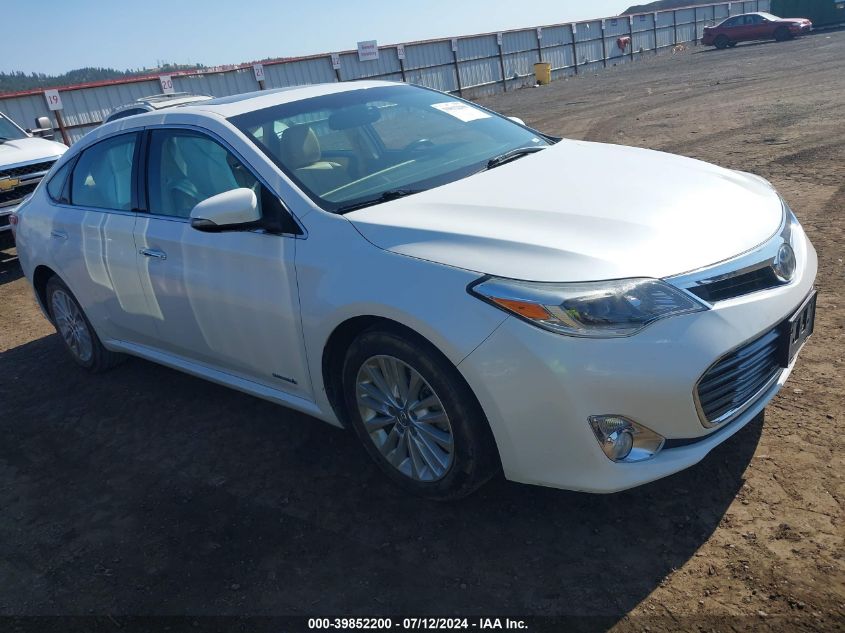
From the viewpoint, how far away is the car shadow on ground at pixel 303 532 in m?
2.66

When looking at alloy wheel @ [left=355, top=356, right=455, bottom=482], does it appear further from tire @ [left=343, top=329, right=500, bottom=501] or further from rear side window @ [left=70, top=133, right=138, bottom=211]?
rear side window @ [left=70, top=133, right=138, bottom=211]

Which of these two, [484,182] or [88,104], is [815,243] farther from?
[88,104]

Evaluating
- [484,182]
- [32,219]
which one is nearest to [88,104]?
[32,219]

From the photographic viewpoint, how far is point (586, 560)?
2701 millimetres

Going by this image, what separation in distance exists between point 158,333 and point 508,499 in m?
2.32

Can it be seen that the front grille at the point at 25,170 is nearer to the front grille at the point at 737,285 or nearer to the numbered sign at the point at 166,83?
the front grille at the point at 737,285

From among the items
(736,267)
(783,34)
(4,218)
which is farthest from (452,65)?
(736,267)

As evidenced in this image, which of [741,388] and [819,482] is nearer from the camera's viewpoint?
[741,388]

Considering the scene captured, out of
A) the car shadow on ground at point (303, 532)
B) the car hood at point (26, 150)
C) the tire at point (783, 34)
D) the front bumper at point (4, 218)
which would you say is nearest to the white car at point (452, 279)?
the car shadow on ground at point (303, 532)

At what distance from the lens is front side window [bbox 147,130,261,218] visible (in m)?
3.61

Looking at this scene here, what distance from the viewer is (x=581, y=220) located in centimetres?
285

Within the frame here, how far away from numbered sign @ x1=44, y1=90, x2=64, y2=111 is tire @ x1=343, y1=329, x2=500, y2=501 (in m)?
19.7

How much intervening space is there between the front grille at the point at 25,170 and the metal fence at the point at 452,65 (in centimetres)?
1018

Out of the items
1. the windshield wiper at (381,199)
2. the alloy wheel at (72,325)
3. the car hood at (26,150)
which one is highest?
the car hood at (26,150)
